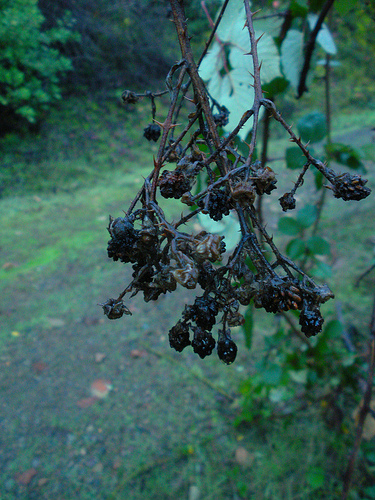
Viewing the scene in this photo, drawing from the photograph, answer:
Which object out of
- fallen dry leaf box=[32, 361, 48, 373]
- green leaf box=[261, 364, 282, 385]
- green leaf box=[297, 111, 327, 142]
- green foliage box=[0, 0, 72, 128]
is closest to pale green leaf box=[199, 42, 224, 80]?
green leaf box=[297, 111, 327, 142]

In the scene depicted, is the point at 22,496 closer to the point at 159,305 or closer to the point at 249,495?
the point at 249,495

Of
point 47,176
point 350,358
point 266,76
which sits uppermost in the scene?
point 47,176

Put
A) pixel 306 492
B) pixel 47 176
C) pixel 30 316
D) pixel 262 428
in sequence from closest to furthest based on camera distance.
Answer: pixel 306 492, pixel 262 428, pixel 30 316, pixel 47 176

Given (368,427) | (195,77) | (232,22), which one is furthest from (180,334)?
(368,427)

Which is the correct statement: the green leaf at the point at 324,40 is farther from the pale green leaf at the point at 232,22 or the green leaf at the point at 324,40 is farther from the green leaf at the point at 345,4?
the pale green leaf at the point at 232,22

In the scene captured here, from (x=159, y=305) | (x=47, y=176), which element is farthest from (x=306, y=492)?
(x=47, y=176)

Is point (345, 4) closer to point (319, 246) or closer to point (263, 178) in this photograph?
point (319, 246)

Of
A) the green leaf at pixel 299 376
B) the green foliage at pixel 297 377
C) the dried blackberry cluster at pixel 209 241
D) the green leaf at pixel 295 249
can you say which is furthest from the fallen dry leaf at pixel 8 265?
the dried blackberry cluster at pixel 209 241
